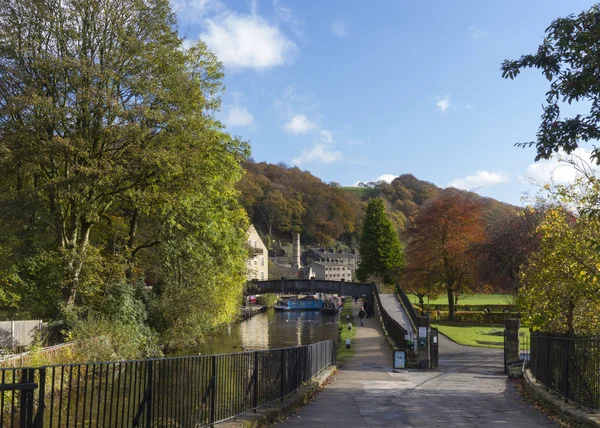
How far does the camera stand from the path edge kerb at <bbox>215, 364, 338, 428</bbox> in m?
9.36

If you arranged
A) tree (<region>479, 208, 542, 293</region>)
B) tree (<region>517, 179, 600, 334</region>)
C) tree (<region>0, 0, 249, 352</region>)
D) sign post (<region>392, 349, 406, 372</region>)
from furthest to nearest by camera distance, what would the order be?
tree (<region>479, 208, 542, 293</region>), sign post (<region>392, 349, 406, 372</region>), tree (<region>0, 0, 249, 352</region>), tree (<region>517, 179, 600, 334</region>)

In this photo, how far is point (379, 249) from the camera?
74562 millimetres

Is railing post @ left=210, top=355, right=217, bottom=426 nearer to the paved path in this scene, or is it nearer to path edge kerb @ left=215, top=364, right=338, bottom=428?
path edge kerb @ left=215, top=364, right=338, bottom=428

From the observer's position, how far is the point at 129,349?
22844 mm

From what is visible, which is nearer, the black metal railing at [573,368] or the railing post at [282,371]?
the black metal railing at [573,368]

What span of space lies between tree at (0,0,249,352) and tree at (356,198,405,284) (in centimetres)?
4877

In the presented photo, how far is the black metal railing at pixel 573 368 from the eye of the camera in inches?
420

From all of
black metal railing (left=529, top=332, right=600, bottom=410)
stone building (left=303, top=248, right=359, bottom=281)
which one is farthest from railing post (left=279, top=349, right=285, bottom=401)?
stone building (left=303, top=248, right=359, bottom=281)

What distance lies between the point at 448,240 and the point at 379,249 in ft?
70.3

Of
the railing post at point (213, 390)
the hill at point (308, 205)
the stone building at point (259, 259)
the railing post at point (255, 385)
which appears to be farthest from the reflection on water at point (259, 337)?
the hill at point (308, 205)

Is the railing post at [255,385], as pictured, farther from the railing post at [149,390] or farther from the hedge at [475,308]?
the hedge at [475,308]

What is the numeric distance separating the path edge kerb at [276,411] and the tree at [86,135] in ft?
39.4

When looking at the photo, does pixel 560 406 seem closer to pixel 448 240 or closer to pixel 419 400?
pixel 419 400

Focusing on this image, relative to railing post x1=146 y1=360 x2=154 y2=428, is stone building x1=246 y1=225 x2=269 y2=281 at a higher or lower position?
higher
